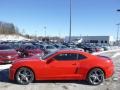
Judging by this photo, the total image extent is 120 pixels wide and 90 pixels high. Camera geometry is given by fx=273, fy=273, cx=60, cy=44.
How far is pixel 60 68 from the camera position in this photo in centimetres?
1094

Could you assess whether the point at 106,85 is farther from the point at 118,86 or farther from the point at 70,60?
the point at 70,60

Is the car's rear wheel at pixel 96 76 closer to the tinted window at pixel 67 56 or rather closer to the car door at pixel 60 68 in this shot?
the car door at pixel 60 68

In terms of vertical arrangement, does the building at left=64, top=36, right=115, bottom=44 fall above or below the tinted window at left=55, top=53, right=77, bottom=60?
below

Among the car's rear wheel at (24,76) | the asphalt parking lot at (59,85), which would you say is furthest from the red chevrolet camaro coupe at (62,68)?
the asphalt parking lot at (59,85)

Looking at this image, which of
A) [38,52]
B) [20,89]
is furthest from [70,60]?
[38,52]

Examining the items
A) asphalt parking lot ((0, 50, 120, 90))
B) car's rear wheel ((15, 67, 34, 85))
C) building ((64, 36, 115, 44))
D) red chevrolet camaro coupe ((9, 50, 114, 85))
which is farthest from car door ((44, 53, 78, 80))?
building ((64, 36, 115, 44))

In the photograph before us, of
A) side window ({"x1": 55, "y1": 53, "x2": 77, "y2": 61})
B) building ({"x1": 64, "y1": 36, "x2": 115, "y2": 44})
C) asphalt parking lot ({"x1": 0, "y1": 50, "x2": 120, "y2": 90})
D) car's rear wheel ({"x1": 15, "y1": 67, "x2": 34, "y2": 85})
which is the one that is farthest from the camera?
building ({"x1": 64, "y1": 36, "x2": 115, "y2": 44})

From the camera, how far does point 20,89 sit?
9789 millimetres

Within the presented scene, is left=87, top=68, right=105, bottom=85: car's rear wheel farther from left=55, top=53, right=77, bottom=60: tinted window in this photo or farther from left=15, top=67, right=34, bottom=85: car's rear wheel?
left=15, top=67, right=34, bottom=85: car's rear wheel

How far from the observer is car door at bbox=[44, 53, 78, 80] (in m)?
10.9

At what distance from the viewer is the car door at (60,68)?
35.8 ft

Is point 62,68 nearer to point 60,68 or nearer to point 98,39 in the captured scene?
point 60,68

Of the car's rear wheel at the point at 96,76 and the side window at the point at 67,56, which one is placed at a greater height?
the side window at the point at 67,56

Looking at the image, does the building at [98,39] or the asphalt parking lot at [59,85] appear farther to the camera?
the building at [98,39]
